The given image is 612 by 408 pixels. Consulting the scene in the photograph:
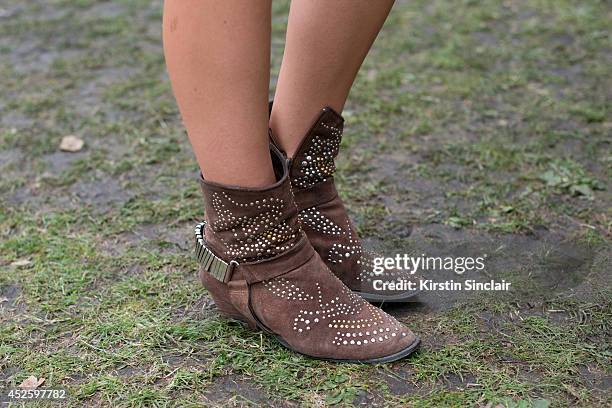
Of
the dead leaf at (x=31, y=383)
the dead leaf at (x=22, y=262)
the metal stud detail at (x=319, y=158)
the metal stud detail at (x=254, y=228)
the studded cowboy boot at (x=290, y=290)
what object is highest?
the metal stud detail at (x=319, y=158)

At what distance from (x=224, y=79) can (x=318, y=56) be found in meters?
0.23

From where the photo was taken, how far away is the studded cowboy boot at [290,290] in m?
1.27

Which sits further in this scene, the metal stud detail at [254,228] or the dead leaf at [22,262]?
the dead leaf at [22,262]

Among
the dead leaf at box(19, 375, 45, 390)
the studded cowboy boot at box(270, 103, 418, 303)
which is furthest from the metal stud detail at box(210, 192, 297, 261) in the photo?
the dead leaf at box(19, 375, 45, 390)

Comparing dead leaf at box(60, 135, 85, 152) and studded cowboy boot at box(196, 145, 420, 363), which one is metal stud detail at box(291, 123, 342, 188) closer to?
studded cowboy boot at box(196, 145, 420, 363)

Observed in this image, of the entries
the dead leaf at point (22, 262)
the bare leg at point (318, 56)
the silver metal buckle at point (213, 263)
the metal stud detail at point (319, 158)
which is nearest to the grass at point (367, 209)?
the dead leaf at point (22, 262)

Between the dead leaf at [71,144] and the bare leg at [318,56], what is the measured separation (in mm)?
958

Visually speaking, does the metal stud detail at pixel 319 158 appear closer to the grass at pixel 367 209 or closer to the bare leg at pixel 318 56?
the bare leg at pixel 318 56

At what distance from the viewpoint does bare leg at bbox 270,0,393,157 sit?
52.3 inches

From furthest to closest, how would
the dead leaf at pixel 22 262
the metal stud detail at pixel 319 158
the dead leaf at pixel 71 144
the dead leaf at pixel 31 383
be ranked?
the dead leaf at pixel 71 144
the dead leaf at pixel 22 262
the metal stud detail at pixel 319 158
the dead leaf at pixel 31 383

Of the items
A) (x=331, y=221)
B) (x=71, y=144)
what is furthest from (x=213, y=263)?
(x=71, y=144)

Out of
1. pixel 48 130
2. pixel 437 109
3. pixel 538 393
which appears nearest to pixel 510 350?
pixel 538 393

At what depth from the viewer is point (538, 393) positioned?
122 cm

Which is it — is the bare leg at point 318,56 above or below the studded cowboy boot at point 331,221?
above
